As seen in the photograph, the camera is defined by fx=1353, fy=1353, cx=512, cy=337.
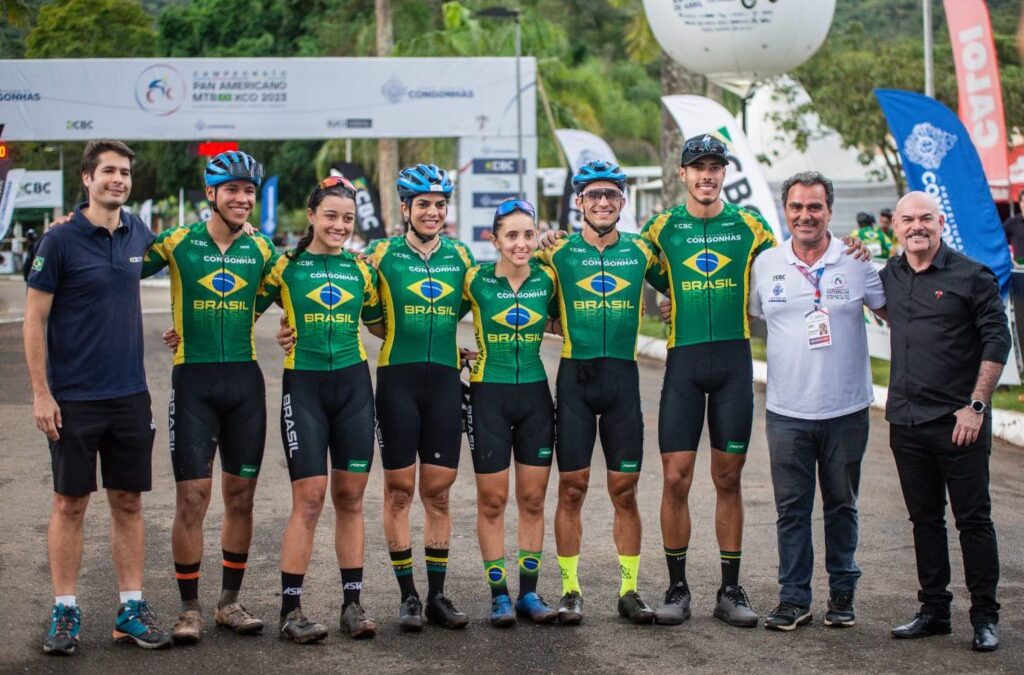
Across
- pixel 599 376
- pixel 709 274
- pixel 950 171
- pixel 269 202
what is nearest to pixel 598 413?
pixel 599 376

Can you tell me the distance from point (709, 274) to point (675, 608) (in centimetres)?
172

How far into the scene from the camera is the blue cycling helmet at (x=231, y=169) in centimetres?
657

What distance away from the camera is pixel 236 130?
1148 inches

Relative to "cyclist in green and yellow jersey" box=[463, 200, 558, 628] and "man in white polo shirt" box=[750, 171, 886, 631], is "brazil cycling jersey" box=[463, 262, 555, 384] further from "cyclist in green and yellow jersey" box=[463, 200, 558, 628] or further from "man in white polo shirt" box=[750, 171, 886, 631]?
"man in white polo shirt" box=[750, 171, 886, 631]

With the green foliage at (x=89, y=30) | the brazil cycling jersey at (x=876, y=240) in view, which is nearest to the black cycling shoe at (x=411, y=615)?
the green foliage at (x=89, y=30)

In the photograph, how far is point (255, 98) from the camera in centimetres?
2906

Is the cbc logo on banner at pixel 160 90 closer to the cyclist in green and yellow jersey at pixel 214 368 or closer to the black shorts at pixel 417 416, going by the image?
the cyclist in green and yellow jersey at pixel 214 368

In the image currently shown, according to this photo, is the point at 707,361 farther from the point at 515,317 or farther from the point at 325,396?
the point at 325,396

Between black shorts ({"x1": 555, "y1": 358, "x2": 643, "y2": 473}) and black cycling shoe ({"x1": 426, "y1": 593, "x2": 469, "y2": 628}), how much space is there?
0.88 meters

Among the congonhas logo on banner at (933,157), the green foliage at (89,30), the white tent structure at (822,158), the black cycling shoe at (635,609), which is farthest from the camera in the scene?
the white tent structure at (822,158)

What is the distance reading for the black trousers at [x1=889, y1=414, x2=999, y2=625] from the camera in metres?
6.41

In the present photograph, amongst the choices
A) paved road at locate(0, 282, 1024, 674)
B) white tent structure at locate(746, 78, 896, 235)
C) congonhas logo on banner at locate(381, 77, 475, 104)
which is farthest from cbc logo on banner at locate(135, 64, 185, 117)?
paved road at locate(0, 282, 1024, 674)

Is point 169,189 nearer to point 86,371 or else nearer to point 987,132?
point 987,132

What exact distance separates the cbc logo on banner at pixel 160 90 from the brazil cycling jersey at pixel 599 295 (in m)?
23.6
